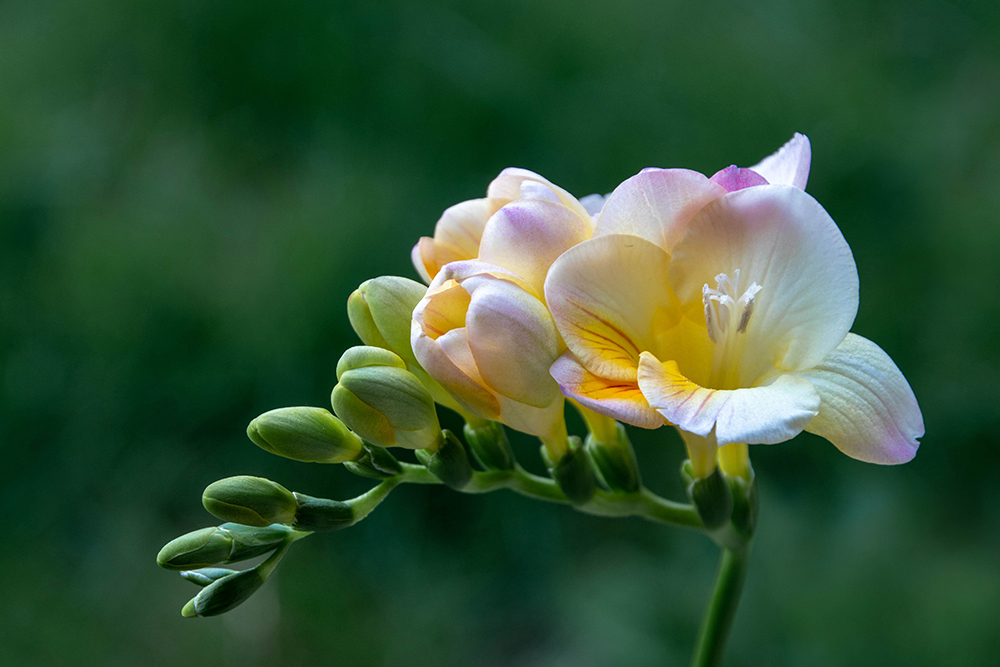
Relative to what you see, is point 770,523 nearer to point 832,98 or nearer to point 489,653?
point 489,653

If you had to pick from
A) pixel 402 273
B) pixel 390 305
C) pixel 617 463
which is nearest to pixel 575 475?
pixel 617 463

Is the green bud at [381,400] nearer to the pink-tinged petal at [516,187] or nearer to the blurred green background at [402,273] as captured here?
the pink-tinged petal at [516,187]

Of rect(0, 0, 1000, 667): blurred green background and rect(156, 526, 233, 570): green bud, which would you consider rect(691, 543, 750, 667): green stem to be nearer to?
rect(156, 526, 233, 570): green bud

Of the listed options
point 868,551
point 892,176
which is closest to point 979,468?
point 868,551

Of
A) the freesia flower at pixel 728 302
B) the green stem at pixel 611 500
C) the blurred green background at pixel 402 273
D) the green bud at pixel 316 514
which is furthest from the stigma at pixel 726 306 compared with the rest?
the blurred green background at pixel 402 273

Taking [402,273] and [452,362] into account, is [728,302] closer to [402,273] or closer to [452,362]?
[452,362]

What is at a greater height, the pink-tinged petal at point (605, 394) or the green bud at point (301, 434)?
the pink-tinged petal at point (605, 394)
